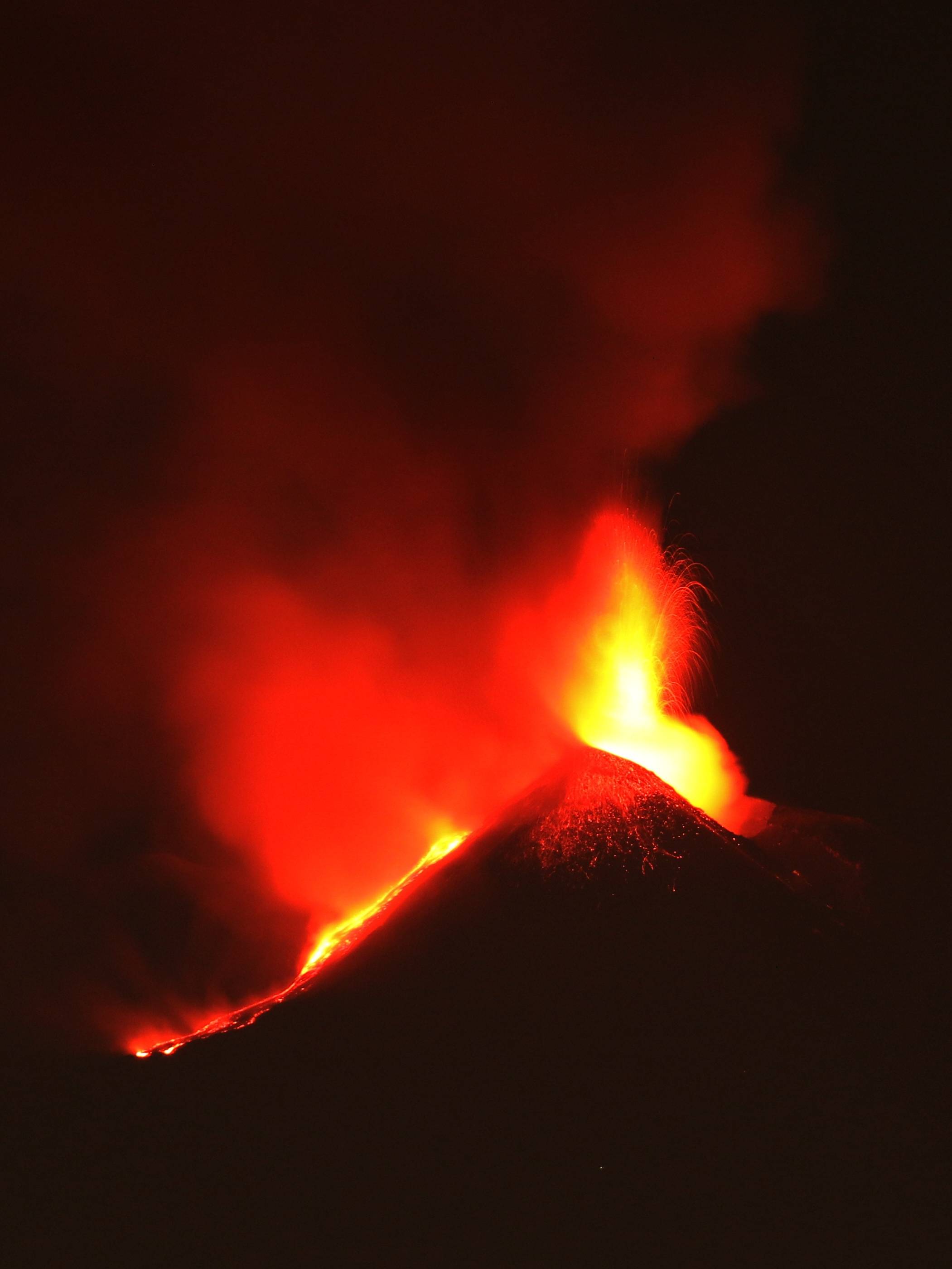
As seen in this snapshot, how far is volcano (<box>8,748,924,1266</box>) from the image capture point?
6461 mm

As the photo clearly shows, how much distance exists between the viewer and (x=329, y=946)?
10836 millimetres

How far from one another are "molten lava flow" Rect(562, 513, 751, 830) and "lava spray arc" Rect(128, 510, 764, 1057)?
1 cm

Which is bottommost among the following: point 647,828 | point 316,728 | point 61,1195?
point 61,1195

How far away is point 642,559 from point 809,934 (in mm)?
6266

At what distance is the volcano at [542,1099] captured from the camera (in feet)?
21.2

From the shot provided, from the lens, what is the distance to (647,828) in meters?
10.2

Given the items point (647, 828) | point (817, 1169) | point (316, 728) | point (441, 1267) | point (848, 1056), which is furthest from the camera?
point (316, 728)

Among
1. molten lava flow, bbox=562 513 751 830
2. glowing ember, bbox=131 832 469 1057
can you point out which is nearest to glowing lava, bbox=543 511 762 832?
molten lava flow, bbox=562 513 751 830

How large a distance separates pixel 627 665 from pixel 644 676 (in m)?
0.28

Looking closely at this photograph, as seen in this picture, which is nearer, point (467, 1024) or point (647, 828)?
point (467, 1024)

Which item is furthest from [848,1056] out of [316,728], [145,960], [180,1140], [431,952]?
[316,728]

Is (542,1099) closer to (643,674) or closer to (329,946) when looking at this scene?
(329,946)

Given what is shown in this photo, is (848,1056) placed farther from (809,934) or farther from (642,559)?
(642,559)

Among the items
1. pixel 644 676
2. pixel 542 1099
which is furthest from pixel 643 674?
pixel 542 1099
